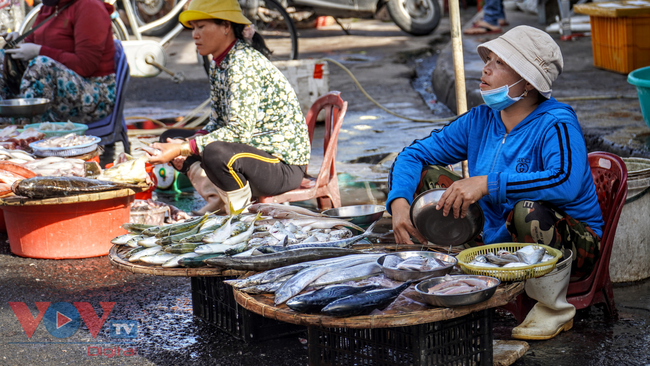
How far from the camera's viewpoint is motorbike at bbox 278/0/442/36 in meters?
14.6

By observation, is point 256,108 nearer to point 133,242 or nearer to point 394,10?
point 133,242

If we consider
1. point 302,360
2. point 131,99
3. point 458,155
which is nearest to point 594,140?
point 458,155

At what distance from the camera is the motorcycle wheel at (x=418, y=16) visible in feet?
50.2

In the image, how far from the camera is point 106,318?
11.7ft

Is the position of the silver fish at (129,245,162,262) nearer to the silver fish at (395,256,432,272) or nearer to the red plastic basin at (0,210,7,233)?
the silver fish at (395,256,432,272)

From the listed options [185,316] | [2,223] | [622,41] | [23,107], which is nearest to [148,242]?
[185,316]

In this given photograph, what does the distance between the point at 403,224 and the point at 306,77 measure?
5.22 meters

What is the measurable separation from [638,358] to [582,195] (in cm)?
70

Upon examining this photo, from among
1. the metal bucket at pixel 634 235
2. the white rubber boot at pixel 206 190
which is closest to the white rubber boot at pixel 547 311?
the metal bucket at pixel 634 235

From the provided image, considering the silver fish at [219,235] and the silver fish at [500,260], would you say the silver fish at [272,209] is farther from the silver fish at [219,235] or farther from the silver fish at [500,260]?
the silver fish at [500,260]

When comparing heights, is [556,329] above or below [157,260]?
below

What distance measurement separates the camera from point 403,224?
323 centimetres

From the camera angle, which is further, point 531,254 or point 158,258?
point 158,258

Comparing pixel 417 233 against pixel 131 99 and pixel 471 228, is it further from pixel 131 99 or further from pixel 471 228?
pixel 131 99
